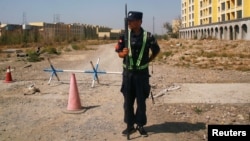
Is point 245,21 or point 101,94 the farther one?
point 245,21

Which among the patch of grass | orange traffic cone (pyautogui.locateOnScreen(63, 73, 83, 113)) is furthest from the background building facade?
orange traffic cone (pyautogui.locateOnScreen(63, 73, 83, 113))

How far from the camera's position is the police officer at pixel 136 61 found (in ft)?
17.2

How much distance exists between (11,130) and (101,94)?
3.77m

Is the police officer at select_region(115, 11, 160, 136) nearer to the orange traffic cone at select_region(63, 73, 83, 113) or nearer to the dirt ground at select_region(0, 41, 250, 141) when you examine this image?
the dirt ground at select_region(0, 41, 250, 141)

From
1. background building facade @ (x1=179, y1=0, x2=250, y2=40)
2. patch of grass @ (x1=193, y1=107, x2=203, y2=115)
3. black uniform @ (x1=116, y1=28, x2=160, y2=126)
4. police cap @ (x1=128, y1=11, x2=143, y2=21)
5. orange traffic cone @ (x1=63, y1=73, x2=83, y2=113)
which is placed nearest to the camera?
police cap @ (x1=128, y1=11, x2=143, y2=21)

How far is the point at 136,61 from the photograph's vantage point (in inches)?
210

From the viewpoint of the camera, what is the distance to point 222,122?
6316 millimetres

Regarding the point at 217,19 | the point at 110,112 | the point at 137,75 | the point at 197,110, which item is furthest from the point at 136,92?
the point at 217,19

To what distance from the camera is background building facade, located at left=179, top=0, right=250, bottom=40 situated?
4906 cm

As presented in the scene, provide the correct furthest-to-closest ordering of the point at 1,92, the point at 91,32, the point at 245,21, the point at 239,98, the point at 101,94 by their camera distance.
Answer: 1. the point at 91,32
2. the point at 245,21
3. the point at 1,92
4. the point at 101,94
5. the point at 239,98

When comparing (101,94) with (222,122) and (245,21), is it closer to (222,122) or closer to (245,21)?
(222,122)

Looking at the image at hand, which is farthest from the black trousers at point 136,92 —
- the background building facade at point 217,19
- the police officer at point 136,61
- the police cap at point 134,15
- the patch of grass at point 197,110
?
the background building facade at point 217,19

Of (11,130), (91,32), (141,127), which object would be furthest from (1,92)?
(91,32)

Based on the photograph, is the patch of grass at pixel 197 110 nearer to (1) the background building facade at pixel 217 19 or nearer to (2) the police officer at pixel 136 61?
(2) the police officer at pixel 136 61
